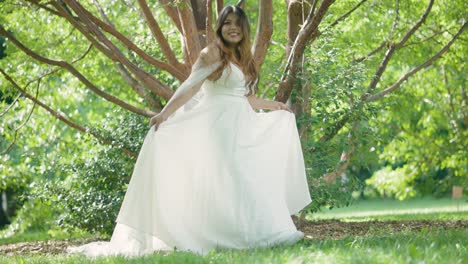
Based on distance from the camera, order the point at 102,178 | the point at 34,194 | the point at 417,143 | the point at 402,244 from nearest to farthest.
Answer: the point at 402,244, the point at 102,178, the point at 34,194, the point at 417,143

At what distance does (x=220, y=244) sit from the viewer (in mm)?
5844

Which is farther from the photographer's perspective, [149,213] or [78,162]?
[78,162]

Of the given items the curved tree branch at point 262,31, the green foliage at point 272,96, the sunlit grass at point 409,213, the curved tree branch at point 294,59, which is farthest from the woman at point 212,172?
the sunlit grass at point 409,213

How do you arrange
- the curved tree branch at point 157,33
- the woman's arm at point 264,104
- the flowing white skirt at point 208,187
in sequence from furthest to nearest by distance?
the curved tree branch at point 157,33, the woman's arm at point 264,104, the flowing white skirt at point 208,187

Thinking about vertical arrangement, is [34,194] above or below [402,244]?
above

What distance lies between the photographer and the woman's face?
20.0 ft

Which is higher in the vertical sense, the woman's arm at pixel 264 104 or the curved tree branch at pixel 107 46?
the curved tree branch at pixel 107 46

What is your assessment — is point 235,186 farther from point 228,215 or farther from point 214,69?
point 214,69

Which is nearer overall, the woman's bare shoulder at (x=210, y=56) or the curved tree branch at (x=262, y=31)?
the woman's bare shoulder at (x=210, y=56)

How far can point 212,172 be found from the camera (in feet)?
19.8

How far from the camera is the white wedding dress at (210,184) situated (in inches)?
232

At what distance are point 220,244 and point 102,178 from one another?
363 cm

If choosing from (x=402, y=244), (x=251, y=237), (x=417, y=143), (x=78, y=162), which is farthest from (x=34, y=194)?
(x=417, y=143)

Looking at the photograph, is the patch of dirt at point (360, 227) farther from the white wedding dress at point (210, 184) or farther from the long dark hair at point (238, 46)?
the long dark hair at point (238, 46)
